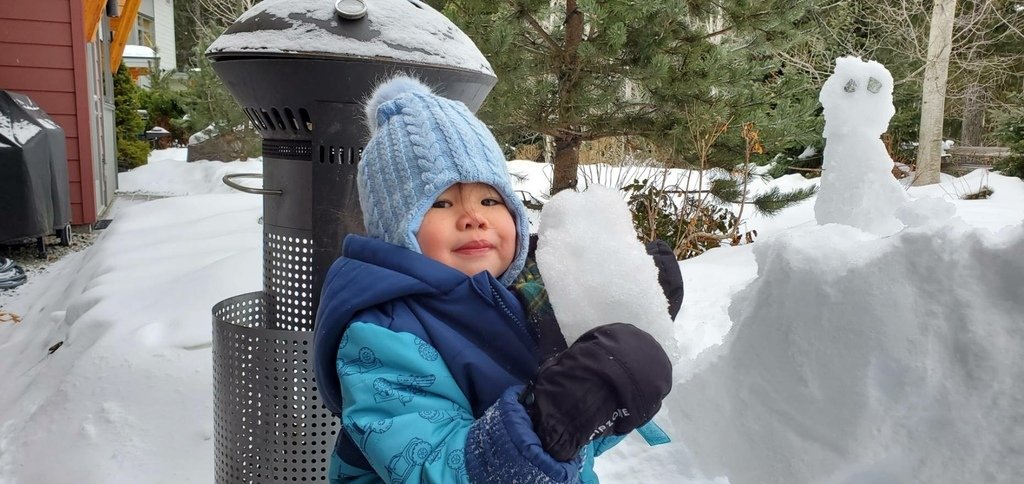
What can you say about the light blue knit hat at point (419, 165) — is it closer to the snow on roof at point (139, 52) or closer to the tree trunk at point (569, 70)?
the tree trunk at point (569, 70)

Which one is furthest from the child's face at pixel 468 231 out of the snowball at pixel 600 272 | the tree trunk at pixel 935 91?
the tree trunk at pixel 935 91

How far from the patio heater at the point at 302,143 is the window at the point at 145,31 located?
92.7 feet

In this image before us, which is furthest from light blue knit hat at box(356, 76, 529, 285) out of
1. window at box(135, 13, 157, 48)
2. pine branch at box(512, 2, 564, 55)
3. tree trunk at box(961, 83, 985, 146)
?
window at box(135, 13, 157, 48)

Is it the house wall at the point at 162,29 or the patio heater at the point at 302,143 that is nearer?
the patio heater at the point at 302,143

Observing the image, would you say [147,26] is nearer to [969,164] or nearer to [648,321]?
[969,164]

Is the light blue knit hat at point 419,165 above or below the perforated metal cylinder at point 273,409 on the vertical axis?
above

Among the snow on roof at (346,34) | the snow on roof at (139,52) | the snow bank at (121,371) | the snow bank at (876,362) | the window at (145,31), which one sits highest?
the window at (145,31)

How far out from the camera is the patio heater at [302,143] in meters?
2.29

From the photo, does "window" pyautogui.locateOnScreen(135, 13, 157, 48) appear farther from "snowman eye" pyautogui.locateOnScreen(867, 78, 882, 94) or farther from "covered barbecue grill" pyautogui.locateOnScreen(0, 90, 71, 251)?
"snowman eye" pyautogui.locateOnScreen(867, 78, 882, 94)

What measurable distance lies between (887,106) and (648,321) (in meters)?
2.82

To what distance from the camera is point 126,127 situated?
1573cm

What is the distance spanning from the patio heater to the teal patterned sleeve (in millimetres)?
1017

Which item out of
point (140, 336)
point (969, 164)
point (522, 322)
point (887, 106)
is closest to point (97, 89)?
Answer: point (140, 336)

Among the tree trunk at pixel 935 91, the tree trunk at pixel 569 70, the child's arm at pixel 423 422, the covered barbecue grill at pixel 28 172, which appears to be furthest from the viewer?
the tree trunk at pixel 935 91
